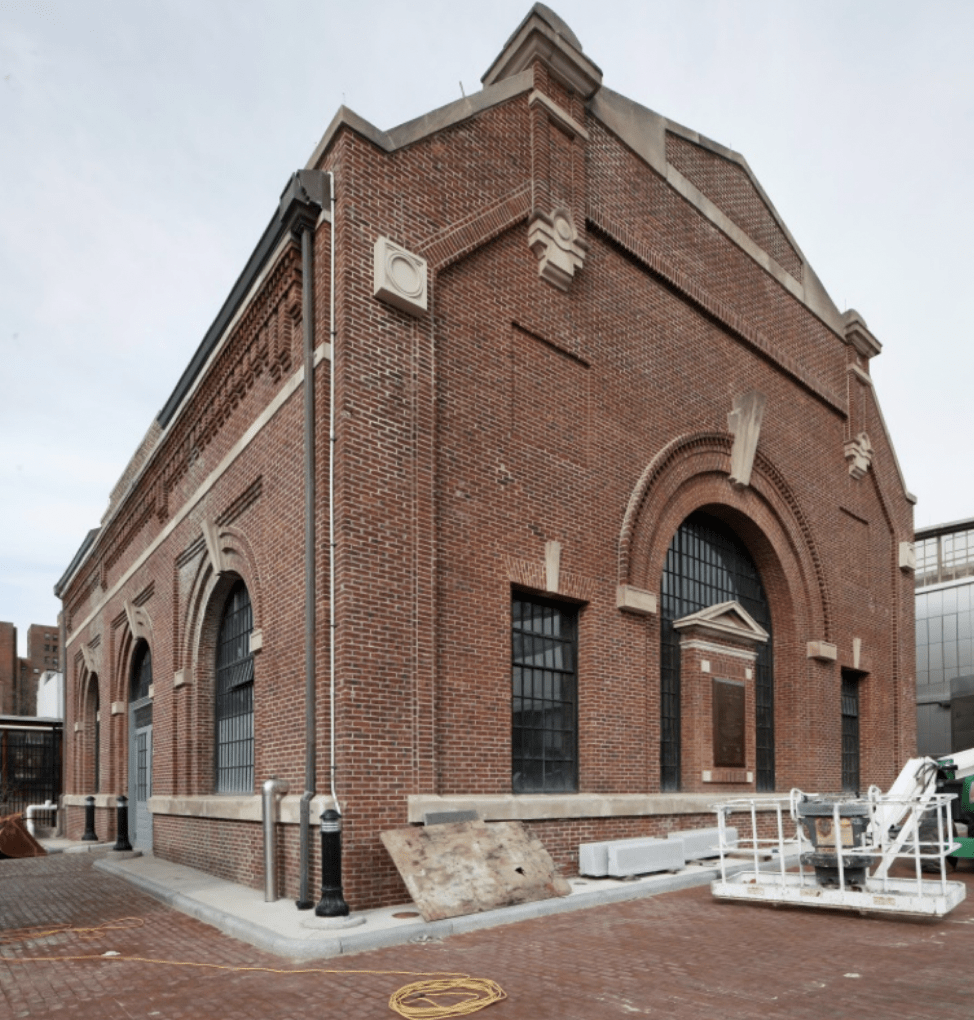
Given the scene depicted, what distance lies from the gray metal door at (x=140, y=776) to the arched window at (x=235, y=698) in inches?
169

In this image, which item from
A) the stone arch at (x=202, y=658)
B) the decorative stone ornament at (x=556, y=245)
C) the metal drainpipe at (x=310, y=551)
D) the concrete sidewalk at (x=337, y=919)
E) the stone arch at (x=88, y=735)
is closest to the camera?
the concrete sidewalk at (x=337, y=919)

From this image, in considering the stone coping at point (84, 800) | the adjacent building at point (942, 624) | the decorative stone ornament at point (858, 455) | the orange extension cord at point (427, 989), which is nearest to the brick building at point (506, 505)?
the decorative stone ornament at point (858, 455)

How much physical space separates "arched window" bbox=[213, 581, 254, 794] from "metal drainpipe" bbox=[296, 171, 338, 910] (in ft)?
11.7

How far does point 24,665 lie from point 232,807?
77626 mm

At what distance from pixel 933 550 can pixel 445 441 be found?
2787cm

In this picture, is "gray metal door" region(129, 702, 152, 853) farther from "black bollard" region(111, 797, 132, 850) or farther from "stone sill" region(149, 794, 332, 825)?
"stone sill" region(149, 794, 332, 825)

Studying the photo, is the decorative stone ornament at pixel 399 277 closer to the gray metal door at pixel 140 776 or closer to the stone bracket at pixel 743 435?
the stone bracket at pixel 743 435

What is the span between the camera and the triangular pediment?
1587 cm

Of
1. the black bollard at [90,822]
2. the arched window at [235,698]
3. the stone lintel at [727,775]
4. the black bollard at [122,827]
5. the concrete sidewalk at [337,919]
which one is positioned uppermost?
the arched window at [235,698]

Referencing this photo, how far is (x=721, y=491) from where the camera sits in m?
17.2

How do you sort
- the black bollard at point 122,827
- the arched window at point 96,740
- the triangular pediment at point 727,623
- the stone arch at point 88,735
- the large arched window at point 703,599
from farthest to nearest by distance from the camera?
the stone arch at point 88,735, the arched window at point 96,740, the black bollard at point 122,827, the triangular pediment at point 727,623, the large arched window at point 703,599

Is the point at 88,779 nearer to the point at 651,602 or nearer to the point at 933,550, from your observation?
the point at 651,602

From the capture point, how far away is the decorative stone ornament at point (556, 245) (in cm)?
1358

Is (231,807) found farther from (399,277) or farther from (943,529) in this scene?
(943,529)
